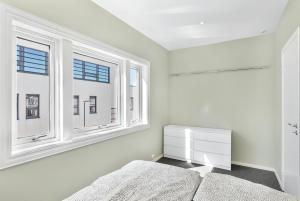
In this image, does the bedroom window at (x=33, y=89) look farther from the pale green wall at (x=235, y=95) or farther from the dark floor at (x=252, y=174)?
the pale green wall at (x=235, y=95)

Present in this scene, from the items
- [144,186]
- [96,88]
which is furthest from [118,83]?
[144,186]

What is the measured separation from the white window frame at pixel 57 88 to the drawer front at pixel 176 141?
1137mm

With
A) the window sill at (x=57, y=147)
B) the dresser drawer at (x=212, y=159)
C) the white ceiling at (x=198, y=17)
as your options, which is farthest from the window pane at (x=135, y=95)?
the dresser drawer at (x=212, y=159)

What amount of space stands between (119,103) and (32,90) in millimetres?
1308

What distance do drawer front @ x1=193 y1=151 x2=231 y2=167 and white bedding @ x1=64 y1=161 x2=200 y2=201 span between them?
1.81 metres

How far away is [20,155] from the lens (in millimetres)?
1392

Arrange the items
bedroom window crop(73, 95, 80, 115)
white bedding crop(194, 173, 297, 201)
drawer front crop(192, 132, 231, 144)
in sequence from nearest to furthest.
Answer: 1. white bedding crop(194, 173, 297, 201)
2. bedroom window crop(73, 95, 80, 115)
3. drawer front crop(192, 132, 231, 144)

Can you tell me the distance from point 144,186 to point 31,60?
1612 millimetres

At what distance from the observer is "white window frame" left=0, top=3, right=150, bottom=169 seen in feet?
4.27

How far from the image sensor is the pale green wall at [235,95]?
3.08 metres

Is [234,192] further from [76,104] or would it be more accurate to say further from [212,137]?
[212,137]

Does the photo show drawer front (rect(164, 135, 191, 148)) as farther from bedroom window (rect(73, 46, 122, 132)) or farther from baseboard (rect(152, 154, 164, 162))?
bedroom window (rect(73, 46, 122, 132))

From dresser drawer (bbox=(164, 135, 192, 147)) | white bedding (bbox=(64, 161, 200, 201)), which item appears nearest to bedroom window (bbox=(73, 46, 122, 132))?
white bedding (bbox=(64, 161, 200, 201))

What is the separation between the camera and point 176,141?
3.56 m
